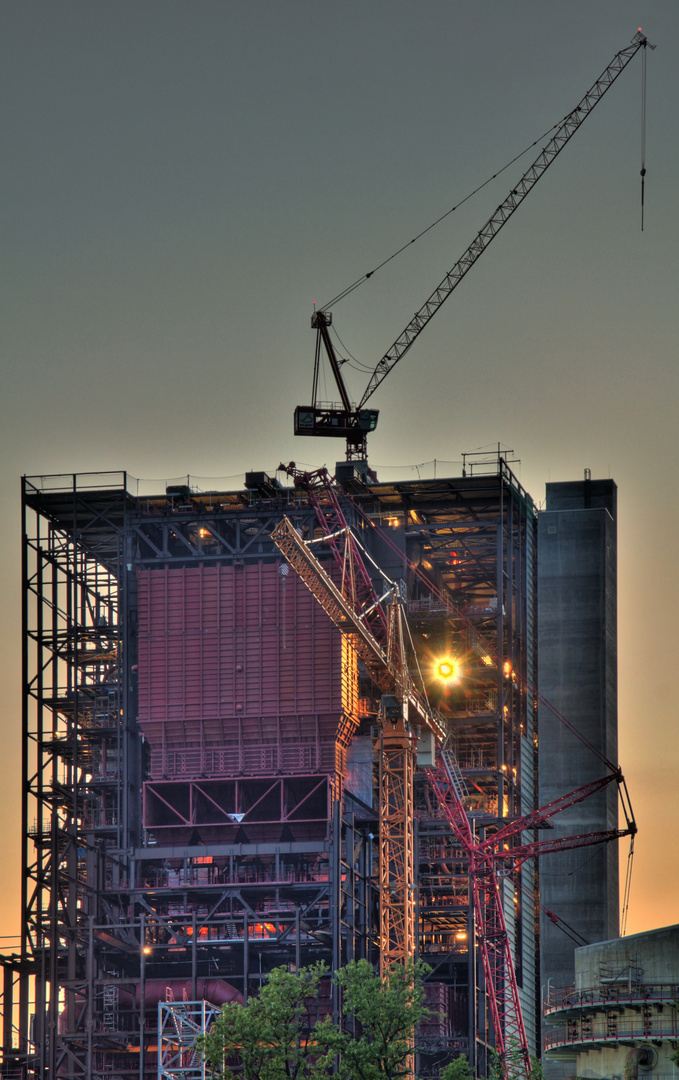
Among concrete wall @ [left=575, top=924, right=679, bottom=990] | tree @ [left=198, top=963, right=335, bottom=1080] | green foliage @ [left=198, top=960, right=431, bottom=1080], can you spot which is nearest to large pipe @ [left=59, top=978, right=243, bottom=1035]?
tree @ [left=198, top=963, right=335, bottom=1080]

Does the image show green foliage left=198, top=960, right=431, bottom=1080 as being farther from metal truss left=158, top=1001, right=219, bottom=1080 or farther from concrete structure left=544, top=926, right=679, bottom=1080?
metal truss left=158, top=1001, right=219, bottom=1080

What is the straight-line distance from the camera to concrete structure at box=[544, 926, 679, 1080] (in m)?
112

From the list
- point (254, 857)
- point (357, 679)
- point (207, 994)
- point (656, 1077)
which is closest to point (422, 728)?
point (357, 679)

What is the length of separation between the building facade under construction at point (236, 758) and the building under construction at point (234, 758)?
0.23 meters

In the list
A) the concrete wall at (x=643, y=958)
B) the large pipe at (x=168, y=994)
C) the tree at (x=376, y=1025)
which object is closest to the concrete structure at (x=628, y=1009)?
the concrete wall at (x=643, y=958)

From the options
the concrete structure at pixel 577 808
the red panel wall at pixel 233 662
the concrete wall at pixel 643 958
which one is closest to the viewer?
the concrete wall at pixel 643 958

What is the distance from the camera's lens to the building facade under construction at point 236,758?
159m

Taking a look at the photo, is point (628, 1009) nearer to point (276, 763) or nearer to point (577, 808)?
point (276, 763)

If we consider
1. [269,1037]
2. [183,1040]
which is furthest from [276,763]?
[269,1037]

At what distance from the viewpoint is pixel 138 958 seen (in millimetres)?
162250

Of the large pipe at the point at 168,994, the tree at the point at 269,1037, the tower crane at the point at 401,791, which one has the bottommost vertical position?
the tree at the point at 269,1037

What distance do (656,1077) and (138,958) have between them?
199 ft

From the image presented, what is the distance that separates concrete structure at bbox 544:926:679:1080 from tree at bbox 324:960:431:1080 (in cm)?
954

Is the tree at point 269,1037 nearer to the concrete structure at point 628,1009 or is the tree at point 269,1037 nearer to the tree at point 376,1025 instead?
the tree at point 376,1025
